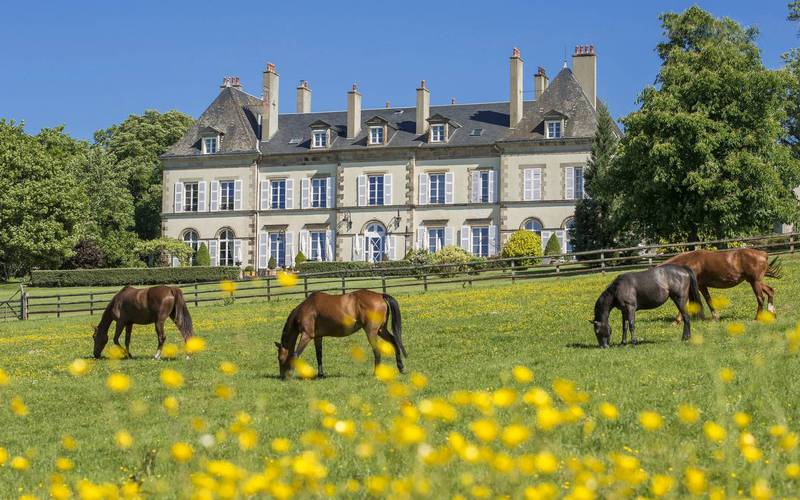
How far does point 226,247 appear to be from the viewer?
57188 millimetres

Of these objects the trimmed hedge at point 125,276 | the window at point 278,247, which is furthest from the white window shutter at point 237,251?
the trimmed hedge at point 125,276

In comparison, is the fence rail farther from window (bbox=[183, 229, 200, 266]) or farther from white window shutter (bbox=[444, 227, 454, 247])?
window (bbox=[183, 229, 200, 266])

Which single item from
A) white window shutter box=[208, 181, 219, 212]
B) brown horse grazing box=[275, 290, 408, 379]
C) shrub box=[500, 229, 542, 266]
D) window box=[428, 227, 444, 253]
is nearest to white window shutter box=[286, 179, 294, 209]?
white window shutter box=[208, 181, 219, 212]

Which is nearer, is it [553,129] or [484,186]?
[553,129]

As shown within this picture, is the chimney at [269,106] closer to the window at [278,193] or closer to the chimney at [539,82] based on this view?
the window at [278,193]

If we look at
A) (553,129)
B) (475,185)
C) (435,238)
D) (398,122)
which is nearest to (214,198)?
(398,122)

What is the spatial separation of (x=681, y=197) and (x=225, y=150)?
31269 millimetres

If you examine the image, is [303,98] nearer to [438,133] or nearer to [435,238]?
[438,133]

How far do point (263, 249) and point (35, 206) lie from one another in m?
13.7

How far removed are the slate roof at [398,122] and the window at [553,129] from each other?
40 cm

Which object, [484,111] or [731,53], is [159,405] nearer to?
[731,53]

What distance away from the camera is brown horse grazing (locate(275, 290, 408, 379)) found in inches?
474

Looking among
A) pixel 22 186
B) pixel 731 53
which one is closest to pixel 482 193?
pixel 731 53

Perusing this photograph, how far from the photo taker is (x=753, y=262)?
51.1 ft
